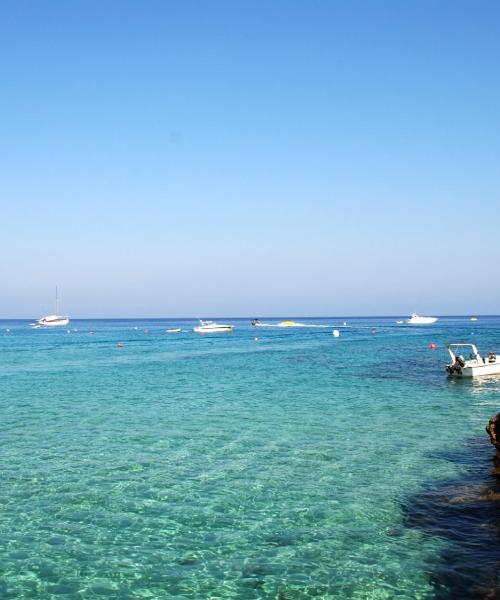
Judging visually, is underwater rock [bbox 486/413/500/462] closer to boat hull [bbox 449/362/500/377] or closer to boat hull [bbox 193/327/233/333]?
boat hull [bbox 449/362/500/377]

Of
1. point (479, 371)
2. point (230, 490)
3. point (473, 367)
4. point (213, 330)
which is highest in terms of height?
point (213, 330)

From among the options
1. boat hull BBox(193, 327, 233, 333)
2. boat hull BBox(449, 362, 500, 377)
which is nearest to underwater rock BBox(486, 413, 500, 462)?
A: boat hull BBox(449, 362, 500, 377)

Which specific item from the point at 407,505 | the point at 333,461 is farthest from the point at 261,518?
the point at 333,461

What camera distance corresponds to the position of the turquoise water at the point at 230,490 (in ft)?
34.4

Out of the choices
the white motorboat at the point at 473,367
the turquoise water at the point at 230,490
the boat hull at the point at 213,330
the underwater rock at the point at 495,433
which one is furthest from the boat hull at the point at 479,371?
the boat hull at the point at 213,330

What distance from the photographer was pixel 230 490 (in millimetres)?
15445

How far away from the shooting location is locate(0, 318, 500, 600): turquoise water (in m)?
10.5

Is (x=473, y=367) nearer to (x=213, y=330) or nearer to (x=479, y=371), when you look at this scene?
(x=479, y=371)

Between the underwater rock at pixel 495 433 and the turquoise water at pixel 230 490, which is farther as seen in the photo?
the underwater rock at pixel 495 433

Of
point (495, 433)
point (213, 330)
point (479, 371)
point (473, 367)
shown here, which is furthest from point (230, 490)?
point (213, 330)

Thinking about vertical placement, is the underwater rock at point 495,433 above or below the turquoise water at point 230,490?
above

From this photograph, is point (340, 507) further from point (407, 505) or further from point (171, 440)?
point (171, 440)

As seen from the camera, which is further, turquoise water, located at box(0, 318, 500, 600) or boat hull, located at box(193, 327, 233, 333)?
boat hull, located at box(193, 327, 233, 333)

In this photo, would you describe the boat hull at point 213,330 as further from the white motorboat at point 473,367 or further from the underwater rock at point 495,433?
the underwater rock at point 495,433
